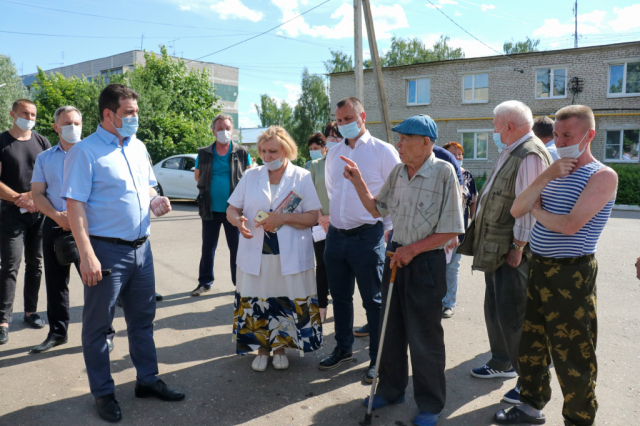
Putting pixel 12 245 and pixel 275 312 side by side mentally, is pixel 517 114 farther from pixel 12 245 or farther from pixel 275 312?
pixel 12 245

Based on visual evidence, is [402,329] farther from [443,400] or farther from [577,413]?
[577,413]

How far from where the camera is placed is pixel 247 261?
4094mm

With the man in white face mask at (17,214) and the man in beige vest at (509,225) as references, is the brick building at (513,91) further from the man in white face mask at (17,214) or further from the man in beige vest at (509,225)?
the man in white face mask at (17,214)

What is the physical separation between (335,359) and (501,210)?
181cm

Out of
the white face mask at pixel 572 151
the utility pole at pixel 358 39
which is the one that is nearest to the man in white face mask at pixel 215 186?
A: the white face mask at pixel 572 151

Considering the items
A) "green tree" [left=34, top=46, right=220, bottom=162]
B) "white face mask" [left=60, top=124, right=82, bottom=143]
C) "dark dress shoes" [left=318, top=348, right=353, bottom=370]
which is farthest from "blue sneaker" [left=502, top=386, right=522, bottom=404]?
"green tree" [left=34, top=46, right=220, bottom=162]

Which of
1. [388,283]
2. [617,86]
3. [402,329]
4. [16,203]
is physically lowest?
[402,329]

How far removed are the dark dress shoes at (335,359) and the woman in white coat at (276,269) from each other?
0.14m

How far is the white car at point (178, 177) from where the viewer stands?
635 inches

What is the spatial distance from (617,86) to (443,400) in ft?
85.9

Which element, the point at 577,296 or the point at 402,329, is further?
the point at 402,329

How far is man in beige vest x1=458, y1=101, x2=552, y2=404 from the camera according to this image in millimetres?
3430

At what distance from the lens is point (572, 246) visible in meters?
2.91

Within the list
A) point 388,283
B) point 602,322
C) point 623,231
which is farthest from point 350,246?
point 623,231
